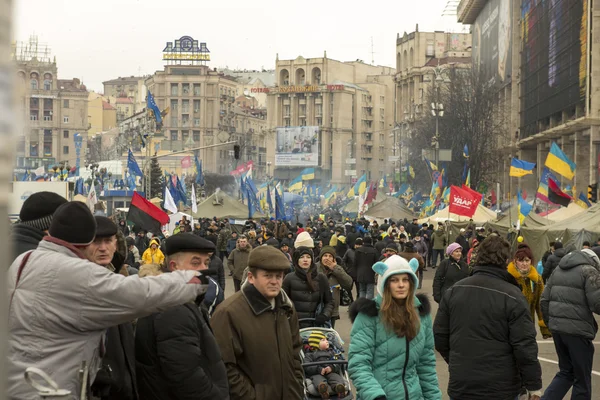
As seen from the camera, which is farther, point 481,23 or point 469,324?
point 481,23

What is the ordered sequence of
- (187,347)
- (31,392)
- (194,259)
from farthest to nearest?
(194,259) < (187,347) < (31,392)

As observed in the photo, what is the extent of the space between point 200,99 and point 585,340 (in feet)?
504

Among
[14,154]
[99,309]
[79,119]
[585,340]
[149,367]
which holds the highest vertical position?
[79,119]

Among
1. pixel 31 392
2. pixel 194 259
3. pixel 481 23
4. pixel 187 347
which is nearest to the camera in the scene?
pixel 31 392

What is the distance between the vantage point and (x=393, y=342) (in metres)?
4.94

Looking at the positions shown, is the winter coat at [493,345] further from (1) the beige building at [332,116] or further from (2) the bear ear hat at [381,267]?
(1) the beige building at [332,116]

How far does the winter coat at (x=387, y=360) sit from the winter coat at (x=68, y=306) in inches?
83.6

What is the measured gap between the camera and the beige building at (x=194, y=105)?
157250 mm

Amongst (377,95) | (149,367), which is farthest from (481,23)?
(149,367)

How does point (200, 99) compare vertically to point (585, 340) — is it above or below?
above

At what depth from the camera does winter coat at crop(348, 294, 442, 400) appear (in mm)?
4887

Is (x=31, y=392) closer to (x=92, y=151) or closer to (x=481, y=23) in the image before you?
(x=481, y=23)

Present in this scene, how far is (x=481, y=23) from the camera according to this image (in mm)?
87062

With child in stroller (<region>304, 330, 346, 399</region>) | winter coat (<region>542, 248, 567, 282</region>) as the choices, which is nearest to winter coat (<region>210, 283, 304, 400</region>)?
child in stroller (<region>304, 330, 346, 399</region>)
